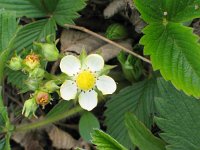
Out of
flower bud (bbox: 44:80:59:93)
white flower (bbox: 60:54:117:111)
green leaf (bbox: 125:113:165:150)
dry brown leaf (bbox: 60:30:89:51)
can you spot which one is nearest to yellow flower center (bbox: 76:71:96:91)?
white flower (bbox: 60:54:117:111)

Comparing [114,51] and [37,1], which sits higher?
[37,1]

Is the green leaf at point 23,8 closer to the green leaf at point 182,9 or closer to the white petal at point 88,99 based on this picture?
the white petal at point 88,99

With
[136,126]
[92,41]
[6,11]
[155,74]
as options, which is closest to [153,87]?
[155,74]

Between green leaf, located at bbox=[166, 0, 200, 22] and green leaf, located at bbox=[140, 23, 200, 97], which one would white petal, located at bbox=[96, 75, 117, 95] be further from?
green leaf, located at bbox=[166, 0, 200, 22]

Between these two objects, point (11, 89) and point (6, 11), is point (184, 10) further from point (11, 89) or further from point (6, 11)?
point (11, 89)

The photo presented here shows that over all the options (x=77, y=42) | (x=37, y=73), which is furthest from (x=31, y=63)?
(x=77, y=42)

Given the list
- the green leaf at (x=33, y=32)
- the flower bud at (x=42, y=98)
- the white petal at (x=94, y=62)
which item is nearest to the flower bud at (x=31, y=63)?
the flower bud at (x=42, y=98)
